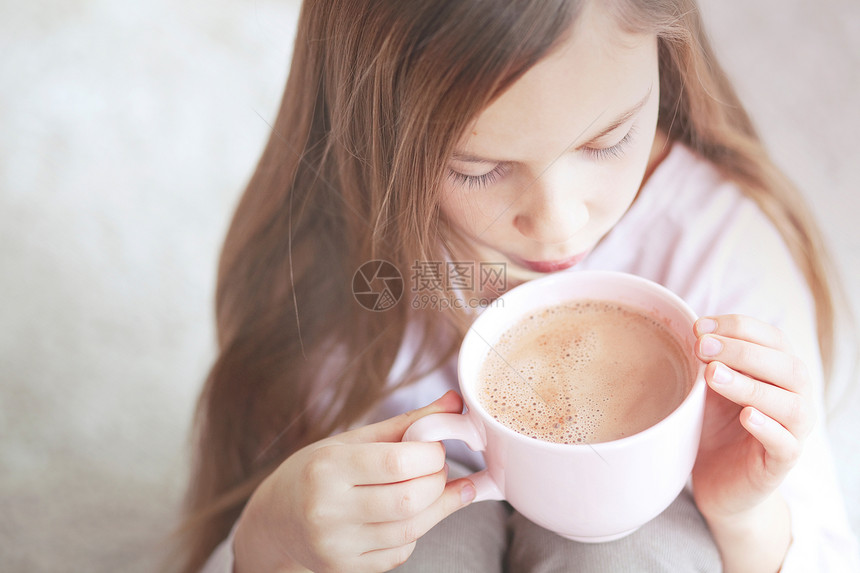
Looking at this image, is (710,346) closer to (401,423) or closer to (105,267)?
(401,423)

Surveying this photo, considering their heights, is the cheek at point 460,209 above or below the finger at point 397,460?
above

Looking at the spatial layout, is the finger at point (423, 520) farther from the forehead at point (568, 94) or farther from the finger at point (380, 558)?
the forehead at point (568, 94)

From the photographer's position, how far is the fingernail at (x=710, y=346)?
1.07ft

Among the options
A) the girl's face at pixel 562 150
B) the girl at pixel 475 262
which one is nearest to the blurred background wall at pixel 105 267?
Answer: the girl at pixel 475 262

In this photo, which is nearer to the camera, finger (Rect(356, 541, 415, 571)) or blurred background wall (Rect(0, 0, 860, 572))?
finger (Rect(356, 541, 415, 571))

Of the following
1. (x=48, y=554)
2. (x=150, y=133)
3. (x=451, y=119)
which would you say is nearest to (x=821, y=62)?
(x=451, y=119)

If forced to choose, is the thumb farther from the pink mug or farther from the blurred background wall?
the blurred background wall

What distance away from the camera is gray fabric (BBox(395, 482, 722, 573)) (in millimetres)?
426

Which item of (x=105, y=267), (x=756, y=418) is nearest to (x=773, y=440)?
(x=756, y=418)

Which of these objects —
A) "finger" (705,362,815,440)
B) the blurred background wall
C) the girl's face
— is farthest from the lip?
the blurred background wall
